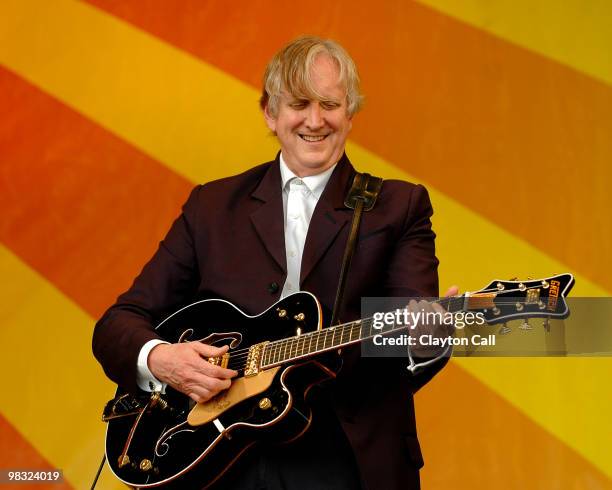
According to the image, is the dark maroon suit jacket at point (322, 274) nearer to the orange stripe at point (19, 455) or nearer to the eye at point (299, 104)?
the eye at point (299, 104)

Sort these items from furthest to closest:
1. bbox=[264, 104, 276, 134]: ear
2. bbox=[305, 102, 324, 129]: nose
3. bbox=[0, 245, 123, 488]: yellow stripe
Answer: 1. bbox=[0, 245, 123, 488]: yellow stripe
2. bbox=[264, 104, 276, 134]: ear
3. bbox=[305, 102, 324, 129]: nose

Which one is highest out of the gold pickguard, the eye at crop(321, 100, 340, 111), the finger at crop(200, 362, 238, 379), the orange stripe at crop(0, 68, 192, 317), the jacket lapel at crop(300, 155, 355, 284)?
the orange stripe at crop(0, 68, 192, 317)

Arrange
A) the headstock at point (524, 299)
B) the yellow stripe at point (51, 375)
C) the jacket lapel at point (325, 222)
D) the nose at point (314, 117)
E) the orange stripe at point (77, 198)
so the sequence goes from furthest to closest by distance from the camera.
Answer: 1. the orange stripe at point (77, 198)
2. the yellow stripe at point (51, 375)
3. the nose at point (314, 117)
4. the jacket lapel at point (325, 222)
5. the headstock at point (524, 299)

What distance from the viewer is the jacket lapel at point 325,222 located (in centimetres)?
285

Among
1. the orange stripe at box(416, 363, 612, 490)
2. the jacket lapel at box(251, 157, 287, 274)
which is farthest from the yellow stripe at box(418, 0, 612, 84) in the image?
the jacket lapel at box(251, 157, 287, 274)

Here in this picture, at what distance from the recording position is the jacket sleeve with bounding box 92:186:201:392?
2926 mm

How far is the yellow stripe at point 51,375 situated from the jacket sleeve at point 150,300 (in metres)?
1.42

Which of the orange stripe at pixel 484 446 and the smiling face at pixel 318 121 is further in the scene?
the orange stripe at pixel 484 446

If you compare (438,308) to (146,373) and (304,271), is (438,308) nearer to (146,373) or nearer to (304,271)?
(304,271)

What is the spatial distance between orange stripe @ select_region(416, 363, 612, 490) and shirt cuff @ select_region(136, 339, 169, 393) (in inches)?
57.5

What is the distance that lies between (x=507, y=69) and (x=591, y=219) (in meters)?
0.64

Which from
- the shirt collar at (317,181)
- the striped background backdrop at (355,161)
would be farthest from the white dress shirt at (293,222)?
the striped background backdrop at (355,161)

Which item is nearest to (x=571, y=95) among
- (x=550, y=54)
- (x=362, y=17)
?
(x=550, y=54)

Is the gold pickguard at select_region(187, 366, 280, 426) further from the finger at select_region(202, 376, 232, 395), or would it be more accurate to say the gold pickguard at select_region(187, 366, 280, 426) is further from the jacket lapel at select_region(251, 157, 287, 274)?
the jacket lapel at select_region(251, 157, 287, 274)
